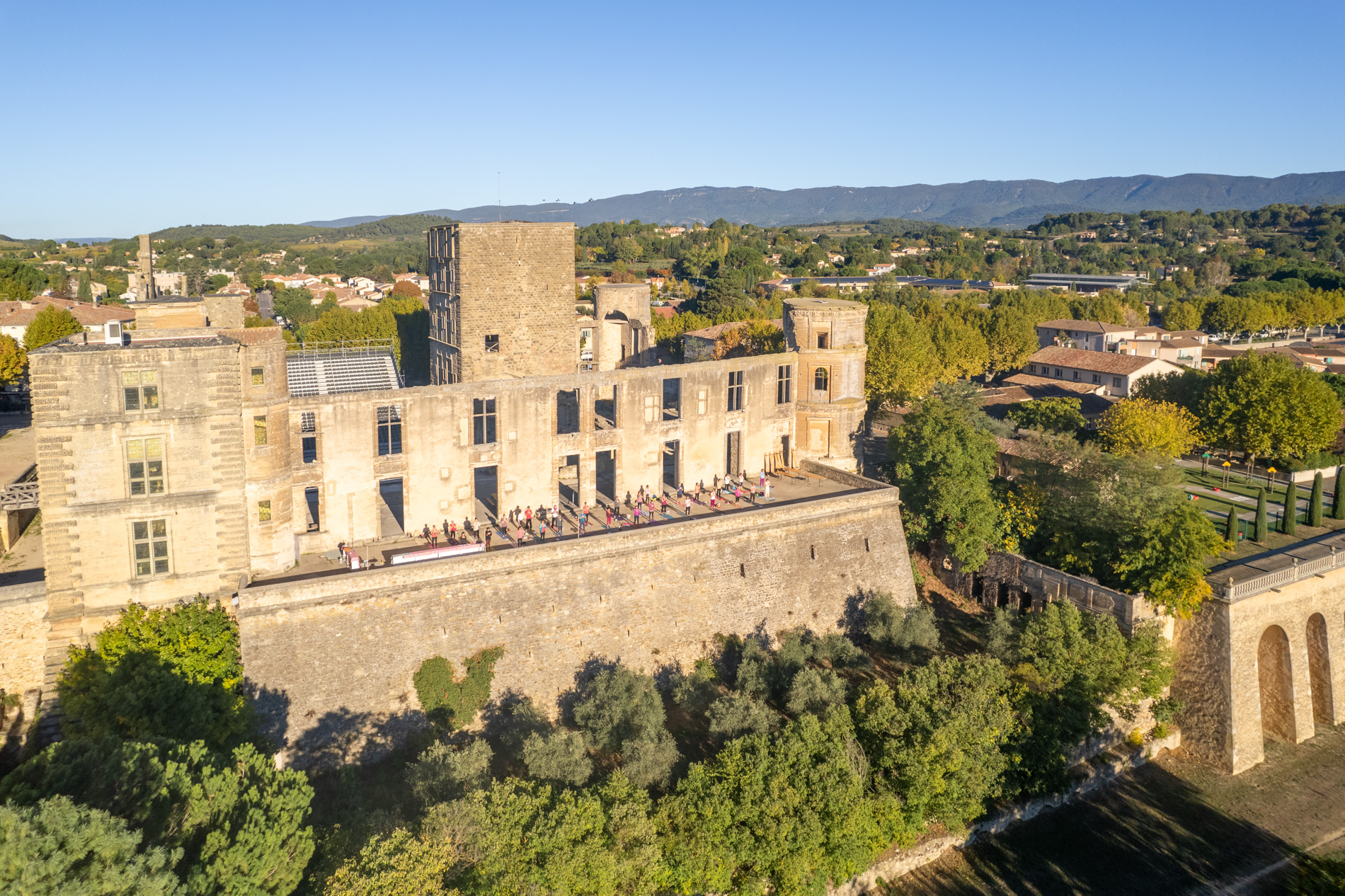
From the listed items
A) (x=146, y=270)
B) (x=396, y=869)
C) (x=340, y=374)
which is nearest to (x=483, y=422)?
(x=340, y=374)

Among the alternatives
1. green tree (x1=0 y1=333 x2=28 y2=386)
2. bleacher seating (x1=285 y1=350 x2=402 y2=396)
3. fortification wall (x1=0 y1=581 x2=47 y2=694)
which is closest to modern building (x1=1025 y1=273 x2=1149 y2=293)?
bleacher seating (x1=285 y1=350 x2=402 y2=396)

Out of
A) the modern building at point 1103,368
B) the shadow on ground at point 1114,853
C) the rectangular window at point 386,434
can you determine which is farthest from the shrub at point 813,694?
the modern building at point 1103,368

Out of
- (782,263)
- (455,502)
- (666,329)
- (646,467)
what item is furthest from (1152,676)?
(782,263)

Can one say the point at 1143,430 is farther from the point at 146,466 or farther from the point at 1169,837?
the point at 146,466

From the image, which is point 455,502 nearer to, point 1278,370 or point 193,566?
point 193,566

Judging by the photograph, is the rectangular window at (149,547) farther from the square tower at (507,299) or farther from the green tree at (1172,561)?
the green tree at (1172,561)

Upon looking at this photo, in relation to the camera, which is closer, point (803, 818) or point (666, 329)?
point (803, 818)

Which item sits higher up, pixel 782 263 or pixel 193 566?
pixel 782 263
